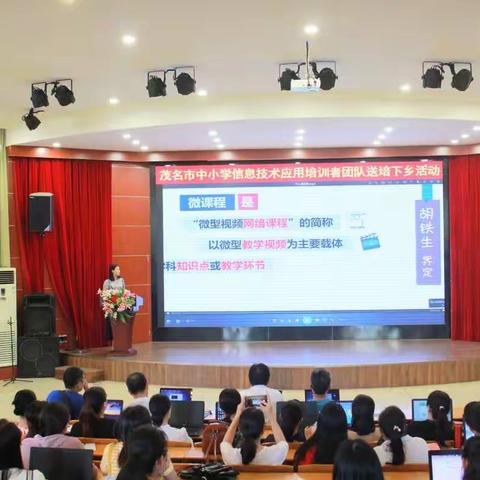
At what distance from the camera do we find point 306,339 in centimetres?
1020

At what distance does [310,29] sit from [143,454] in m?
4.09

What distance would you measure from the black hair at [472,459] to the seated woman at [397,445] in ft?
→ 2.66

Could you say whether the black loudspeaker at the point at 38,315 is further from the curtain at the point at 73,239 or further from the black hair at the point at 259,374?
the black hair at the point at 259,374

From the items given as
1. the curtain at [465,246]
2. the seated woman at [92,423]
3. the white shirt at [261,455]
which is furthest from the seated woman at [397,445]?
the curtain at [465,246]

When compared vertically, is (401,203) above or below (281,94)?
below

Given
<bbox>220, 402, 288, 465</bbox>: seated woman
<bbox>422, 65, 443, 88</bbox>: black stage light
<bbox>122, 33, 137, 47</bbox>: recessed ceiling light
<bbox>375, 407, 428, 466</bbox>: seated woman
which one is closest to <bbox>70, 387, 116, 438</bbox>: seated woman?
<bbox>220, 402, 288, 465</bbox>: seated woman

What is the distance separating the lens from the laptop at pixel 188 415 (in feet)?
14.4

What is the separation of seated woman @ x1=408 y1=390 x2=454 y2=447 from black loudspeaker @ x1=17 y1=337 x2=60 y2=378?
6.18 m

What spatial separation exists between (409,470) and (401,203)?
7.19 metres

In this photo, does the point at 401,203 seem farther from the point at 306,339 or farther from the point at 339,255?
the point at 306,339

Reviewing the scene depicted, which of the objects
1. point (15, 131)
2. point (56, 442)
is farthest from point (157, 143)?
point (56, 442)

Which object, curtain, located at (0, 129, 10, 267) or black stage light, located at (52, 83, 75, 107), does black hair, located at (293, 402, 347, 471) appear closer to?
black stage light, located at (52, 83, 75, 107)

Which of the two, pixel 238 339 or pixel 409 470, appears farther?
pixel 238 339

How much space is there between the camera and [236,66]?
6.66 m
